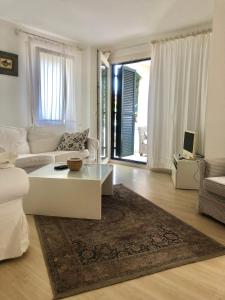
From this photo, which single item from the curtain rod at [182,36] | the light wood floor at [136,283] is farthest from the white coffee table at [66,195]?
the curtain rod at [182,36]

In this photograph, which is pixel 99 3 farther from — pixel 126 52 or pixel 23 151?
pixel 23 151

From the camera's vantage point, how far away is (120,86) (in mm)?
5480

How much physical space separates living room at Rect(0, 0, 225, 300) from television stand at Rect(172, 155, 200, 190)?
1 cm

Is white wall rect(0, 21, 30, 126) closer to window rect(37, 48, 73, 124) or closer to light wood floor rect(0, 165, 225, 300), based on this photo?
window rect(37, 48, 73, 124)

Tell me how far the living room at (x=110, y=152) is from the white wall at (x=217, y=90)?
0.01 metres

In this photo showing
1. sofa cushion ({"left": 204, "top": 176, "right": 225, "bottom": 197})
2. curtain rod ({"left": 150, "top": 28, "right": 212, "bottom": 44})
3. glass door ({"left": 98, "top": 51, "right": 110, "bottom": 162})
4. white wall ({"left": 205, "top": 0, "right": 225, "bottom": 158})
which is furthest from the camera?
glass door ({"left": 98, "top": 51, "right": 110, "bottom": 162})

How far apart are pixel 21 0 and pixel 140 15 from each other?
63.1 inches

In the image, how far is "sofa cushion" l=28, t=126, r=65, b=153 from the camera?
4.14 meters

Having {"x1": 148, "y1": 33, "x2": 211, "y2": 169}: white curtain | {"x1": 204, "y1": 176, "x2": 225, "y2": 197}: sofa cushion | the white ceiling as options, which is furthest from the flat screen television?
the white ceiling

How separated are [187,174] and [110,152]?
2345 millimetres

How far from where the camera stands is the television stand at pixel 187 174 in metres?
3.66

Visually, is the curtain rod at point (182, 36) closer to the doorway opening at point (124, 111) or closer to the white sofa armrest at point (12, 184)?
the doorway opening at point (124, 111)

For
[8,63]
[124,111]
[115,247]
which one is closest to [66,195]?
[115,247]

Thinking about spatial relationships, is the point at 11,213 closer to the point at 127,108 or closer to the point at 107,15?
the point at 107,15
